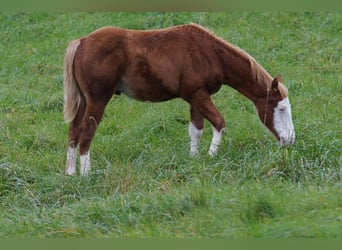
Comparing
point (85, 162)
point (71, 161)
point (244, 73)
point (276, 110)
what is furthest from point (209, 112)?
point (71, 161)

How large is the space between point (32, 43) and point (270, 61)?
472cm

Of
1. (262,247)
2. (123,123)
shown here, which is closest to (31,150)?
(123,123)

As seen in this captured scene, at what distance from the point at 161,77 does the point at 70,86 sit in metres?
0.96

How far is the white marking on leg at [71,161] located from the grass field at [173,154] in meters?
0.08

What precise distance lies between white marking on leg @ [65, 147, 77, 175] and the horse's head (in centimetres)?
208

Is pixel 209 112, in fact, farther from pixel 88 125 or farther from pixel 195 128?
pixel 88 125

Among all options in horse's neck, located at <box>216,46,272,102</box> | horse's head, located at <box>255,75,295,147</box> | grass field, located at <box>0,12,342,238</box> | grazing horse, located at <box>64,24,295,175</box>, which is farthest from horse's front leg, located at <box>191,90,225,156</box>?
horse's head, located at <box>255,75,295,147</box>

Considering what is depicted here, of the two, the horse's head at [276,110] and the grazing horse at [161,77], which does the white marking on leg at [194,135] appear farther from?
the horse's head at [276,110]

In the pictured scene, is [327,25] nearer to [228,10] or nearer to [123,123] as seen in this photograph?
[123,123]

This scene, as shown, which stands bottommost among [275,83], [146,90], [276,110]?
[276,110]

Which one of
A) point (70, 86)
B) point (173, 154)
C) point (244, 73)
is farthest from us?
point (244, 73)

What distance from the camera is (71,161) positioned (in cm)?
635

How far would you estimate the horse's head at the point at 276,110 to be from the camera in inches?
259

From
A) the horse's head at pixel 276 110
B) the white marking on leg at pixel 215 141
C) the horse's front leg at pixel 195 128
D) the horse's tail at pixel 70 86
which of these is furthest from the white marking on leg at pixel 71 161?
the horse's head at pixel 276 110
